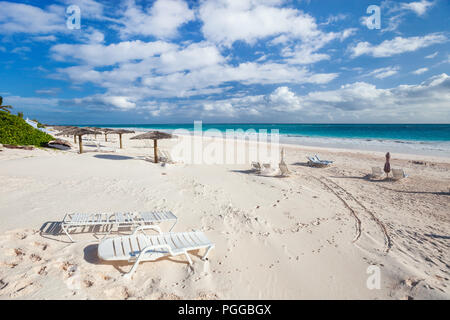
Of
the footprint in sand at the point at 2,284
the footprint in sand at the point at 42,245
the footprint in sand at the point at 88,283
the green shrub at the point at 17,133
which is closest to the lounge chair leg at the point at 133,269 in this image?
the footprint in sand at the point at 88,283

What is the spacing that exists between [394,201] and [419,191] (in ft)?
6.85

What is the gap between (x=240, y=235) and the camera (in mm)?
4746

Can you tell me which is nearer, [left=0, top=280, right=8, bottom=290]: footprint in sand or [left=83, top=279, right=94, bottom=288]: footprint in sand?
[left=0, top=280, right=8, bottom=290]: footprint in sand

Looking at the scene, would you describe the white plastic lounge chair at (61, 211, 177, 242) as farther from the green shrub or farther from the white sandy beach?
the green shrub

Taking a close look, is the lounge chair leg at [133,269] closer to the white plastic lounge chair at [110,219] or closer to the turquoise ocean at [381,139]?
the white plastic lounge chair at [110,219]

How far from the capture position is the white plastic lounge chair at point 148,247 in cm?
336

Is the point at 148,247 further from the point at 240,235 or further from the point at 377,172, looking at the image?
the point at 377,172

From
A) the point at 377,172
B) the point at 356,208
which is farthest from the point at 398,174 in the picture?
the point at 356,208

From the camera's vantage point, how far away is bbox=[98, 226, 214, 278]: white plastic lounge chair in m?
3.36

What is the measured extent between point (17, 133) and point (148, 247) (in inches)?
628

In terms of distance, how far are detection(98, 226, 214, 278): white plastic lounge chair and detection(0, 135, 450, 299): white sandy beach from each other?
18cm

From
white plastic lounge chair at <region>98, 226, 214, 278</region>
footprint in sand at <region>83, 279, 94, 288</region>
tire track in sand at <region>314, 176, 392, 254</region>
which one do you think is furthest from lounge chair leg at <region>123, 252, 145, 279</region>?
tire track in sand at <region>314, 176, 392, 254</region>
